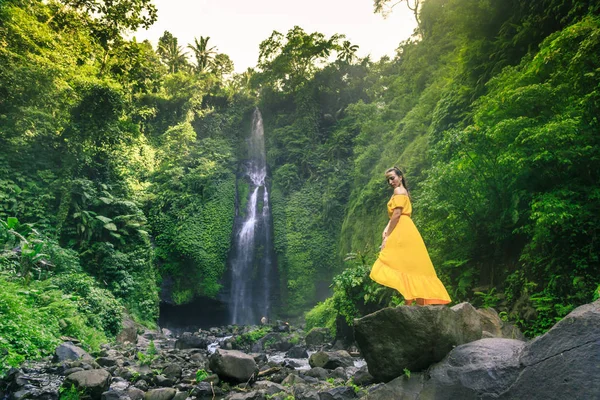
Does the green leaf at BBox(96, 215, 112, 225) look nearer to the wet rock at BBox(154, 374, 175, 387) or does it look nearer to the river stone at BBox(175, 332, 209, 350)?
the river stone at BBox(175, 332, 209, 350)

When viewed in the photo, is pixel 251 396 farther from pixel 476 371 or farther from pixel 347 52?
pixel 347 52

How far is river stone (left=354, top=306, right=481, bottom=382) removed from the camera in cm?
356

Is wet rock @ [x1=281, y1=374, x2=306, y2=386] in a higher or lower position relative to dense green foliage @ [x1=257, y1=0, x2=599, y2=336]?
lower

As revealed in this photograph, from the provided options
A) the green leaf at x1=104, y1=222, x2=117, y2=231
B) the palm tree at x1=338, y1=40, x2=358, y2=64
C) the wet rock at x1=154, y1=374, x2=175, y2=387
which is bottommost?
the wet rock at x1=154, y1=374, x2=175, y2=387

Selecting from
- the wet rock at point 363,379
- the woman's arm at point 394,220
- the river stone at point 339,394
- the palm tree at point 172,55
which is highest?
the palm tree at point 172,55

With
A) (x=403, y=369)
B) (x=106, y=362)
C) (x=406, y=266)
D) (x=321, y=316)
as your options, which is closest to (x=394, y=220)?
(x=406, y=266)

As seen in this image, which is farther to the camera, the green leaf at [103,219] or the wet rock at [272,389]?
the green leaf at [103,219]

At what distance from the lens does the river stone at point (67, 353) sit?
6684 millimetres

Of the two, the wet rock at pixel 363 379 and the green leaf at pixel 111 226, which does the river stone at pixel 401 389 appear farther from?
the green leaf at pixel 111 226

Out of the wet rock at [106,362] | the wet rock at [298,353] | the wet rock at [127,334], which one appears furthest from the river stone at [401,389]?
the wet rock at [127,334]

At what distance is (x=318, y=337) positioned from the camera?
40.0 ft

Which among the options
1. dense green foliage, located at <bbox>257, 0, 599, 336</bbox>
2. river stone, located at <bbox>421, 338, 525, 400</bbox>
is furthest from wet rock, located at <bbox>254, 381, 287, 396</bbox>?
dense green foliage, located at <bbox>257, 0, 599, 336</bbox>

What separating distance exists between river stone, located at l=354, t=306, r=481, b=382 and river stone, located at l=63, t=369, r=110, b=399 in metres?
4.07

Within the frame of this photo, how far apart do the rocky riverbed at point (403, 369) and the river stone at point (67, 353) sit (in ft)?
0.06
